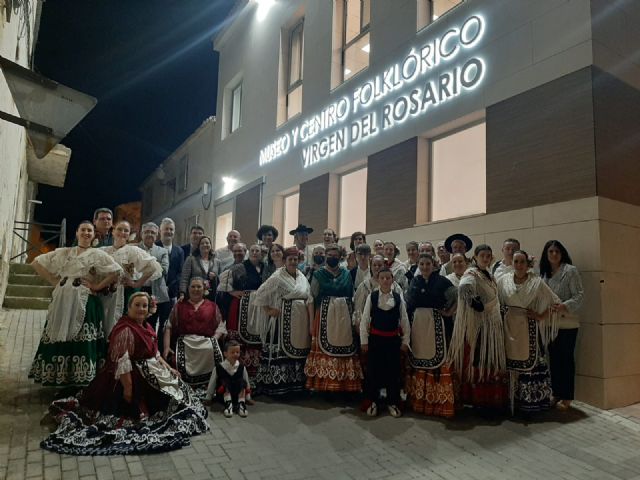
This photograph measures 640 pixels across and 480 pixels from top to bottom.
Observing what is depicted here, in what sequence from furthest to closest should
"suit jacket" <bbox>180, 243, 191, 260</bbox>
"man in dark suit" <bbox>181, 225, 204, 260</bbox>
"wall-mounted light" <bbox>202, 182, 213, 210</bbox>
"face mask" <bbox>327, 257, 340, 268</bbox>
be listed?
"wall-mounted light" <bbox>202, 182, 213, 210</bbox> → "suit jacket" <bbox>180, 243, 191, 260</bbox> → "man in dark suit" <bbox>181, 225, 204, 260</bbox> → "face mask" <bbox>327, 257, 340, 268</bbox>

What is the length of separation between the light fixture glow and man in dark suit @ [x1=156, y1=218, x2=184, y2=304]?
31.1 feet

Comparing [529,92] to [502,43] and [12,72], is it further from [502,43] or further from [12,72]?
[12,72]

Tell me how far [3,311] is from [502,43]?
31.2 feet

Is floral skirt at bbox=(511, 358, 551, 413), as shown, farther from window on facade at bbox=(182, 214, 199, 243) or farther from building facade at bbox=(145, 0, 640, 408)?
window on facade at bbox=(182, 214, 199, 243)

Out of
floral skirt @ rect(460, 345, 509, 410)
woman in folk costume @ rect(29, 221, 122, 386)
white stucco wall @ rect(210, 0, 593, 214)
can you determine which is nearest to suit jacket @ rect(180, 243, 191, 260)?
woman in folk costume @ rect(29, 221, 122, 386)

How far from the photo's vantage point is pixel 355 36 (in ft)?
32.0

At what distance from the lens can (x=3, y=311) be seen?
859 centimetres

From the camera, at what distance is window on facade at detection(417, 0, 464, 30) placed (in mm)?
7637

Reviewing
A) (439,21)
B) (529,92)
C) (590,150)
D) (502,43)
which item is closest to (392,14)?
(439,21)

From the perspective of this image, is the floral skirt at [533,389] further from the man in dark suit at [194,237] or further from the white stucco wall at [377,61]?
the man in dark suit at [194,237]

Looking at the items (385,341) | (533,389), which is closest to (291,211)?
(385,341)

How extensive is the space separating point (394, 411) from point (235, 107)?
1257cm

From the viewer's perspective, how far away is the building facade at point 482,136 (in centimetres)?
516

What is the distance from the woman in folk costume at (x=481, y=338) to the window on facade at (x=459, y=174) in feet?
6.33
